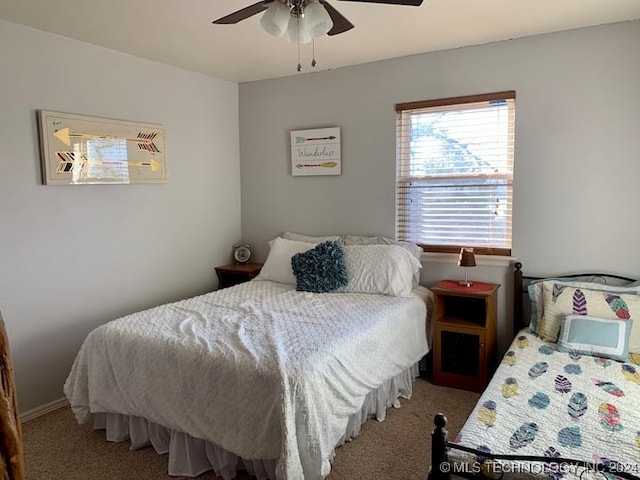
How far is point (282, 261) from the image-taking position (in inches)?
148

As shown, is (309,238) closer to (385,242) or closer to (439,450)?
(385,242)

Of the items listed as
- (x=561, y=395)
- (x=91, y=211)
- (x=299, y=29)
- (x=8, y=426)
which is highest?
(x=299, y=29)

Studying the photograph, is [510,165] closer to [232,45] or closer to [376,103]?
[376,103]

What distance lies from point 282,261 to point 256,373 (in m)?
1.76

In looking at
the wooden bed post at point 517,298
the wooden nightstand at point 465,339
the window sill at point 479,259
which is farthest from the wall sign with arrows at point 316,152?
the wooden bed post at point 517,298

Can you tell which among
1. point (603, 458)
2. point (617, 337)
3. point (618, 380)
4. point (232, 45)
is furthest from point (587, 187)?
point (232, 45)

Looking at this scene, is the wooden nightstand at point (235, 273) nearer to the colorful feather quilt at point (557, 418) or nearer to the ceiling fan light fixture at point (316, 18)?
the colorful feather quilt at point (557, 418)

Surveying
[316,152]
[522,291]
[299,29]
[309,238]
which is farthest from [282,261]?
[299,29]

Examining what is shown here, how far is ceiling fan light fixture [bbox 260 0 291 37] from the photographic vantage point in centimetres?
194

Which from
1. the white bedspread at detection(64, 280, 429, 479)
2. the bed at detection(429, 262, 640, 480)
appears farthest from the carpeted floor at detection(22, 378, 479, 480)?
the bed at detection(429, 262, 640, 480)

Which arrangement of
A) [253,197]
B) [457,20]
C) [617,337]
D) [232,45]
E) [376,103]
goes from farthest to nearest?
[253,197] → [376,103] → [232,45] → [457,20] → [617,337]

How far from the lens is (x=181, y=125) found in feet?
12.7

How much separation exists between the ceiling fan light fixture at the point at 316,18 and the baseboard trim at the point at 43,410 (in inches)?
113

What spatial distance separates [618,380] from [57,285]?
3.33 m
